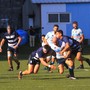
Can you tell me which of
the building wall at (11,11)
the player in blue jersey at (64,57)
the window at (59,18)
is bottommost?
the player in blue jersey at (64,57)

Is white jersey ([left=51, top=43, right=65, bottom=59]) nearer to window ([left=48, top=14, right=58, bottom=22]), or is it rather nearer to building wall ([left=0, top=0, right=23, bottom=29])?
window ([left=48, top=14, right=58, bottom=22])

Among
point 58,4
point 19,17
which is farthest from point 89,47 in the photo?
point 19,17

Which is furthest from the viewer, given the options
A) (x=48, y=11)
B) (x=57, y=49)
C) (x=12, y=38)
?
(x=48, y=11)

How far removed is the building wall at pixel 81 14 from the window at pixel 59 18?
1.40 ft

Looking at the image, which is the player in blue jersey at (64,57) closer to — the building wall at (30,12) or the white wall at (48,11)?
the white wall at (48,11)

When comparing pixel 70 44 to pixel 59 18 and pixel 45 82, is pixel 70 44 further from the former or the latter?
pixel 59 18

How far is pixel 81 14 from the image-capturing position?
41344 millimetres

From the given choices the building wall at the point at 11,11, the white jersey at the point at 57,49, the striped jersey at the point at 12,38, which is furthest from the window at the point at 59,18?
the building wall at the point at 11,11

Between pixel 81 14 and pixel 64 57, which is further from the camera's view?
pixel 81 14

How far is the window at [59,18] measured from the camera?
136ft

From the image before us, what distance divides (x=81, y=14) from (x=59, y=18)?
1.81 m

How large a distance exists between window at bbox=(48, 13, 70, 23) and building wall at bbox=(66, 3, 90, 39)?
16.7 inches

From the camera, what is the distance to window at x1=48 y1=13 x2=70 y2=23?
41.5 meters

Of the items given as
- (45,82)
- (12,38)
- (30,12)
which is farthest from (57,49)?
(30,12)
